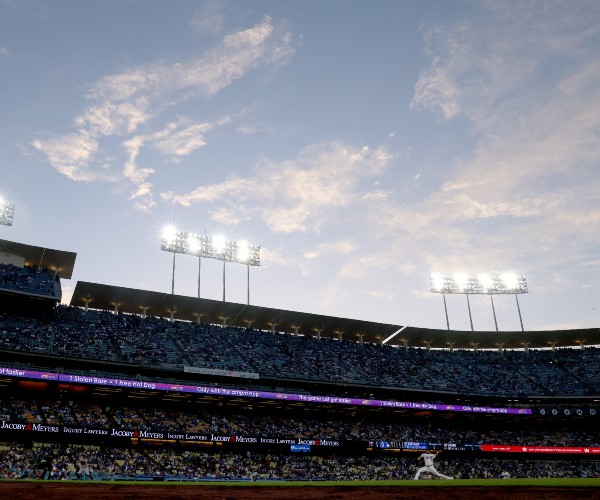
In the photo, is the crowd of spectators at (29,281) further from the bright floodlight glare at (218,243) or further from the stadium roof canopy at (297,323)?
the bright floodlight glare at (218,243)

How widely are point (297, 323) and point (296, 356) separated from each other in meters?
6.83

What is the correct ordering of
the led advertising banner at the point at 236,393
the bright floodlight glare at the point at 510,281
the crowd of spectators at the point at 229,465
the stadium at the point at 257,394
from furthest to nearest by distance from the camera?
the bright floodlight glare at the point at 510,281 < the stadium at the point at 257,394 < the led advertising banner at the point at 236,393 < the crowd of spectators at the point at 229,465

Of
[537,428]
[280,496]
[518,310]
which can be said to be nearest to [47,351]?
[280,496]

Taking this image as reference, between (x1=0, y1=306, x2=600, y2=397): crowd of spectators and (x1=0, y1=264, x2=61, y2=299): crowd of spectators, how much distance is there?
10.2 feet

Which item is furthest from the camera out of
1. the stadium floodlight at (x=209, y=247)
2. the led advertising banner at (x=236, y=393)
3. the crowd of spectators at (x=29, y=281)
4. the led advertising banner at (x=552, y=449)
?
the stadium floodlight at (x=209, y=247)

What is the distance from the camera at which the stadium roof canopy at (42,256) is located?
181 feet

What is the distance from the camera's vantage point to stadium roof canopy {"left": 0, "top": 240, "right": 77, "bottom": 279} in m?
55.1

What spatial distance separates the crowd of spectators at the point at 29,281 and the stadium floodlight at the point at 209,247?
14783 millimetres

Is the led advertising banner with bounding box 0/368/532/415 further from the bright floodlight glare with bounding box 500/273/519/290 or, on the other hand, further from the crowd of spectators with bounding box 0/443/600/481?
the bright floodlight glare with bounding box 500/273/519/290

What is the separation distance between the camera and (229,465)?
4531cm

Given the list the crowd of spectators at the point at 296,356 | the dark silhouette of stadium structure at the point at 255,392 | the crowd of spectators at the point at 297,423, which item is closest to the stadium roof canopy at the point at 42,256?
the dark silhouette of stadium structure at the point at 255,392

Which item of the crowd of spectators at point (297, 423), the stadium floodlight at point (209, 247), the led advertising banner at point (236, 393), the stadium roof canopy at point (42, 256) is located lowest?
the crowd of spectators at point (297, 423)

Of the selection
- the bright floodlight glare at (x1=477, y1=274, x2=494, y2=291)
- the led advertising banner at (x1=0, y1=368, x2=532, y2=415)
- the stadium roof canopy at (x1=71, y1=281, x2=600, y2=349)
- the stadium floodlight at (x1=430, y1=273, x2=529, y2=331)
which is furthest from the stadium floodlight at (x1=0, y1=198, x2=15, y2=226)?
the bright floodlight glare at (x1=477, y1=274, x2=494, y2=291)

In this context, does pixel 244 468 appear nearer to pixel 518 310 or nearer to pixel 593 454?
pixel 593 454
